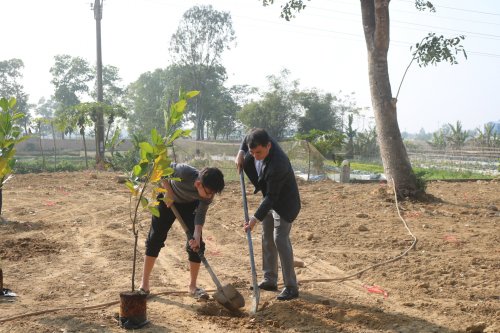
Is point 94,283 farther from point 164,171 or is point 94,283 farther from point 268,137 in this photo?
point 268,137

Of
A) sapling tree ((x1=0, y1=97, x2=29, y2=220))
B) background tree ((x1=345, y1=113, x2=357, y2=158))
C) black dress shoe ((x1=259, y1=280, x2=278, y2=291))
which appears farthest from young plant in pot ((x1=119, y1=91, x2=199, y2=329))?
background tree ((x1=345, y1=113, x2=357, y2=158))

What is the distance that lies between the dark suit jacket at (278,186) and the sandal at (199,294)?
0.93 m

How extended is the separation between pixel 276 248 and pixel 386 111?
594 centimetres

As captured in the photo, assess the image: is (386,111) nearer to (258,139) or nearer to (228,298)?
(258,139)

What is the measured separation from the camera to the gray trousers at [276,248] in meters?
4.56

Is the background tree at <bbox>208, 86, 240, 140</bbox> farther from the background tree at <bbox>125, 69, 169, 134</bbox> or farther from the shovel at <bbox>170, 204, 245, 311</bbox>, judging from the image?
the shovel at <bbox>170, 204, 245, 311</bbox>

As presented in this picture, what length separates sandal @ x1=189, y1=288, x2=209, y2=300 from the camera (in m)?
4.75

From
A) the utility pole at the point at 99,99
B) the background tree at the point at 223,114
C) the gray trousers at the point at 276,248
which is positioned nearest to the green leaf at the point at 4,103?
the gray trousers at the point at 276,248

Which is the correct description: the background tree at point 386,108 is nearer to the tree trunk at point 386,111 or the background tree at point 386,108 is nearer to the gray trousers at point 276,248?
the tree trunk at point 386,111

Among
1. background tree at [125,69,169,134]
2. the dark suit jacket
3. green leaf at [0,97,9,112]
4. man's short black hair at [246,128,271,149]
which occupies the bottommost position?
the dark suit jacket

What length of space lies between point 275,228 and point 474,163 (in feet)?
70.6

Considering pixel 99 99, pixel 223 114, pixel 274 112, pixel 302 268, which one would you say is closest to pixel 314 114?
pixel 274 112

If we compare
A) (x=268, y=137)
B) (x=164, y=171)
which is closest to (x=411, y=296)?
(x=268, y=137)

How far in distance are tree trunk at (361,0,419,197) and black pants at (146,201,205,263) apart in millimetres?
6062
